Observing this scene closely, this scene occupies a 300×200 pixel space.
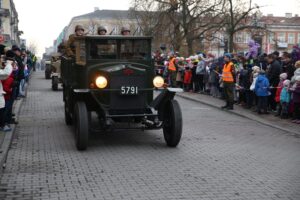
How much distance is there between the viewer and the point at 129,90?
9477mm

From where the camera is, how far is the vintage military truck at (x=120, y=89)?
9.36m

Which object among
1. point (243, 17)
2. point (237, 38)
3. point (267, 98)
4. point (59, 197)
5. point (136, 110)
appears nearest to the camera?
point (59, 197)

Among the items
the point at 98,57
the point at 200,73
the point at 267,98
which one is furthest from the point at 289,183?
the point at 200,73

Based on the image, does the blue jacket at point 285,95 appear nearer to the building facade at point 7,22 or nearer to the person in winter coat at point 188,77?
the person in winter coat at point 188,77

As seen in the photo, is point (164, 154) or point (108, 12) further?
point (108, 12)

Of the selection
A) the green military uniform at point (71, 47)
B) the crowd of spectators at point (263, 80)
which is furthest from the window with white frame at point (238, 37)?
the green military uniform at point (71, 47)

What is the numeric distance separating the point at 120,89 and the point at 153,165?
199 centimetres

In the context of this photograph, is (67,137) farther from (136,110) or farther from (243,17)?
(243,17)

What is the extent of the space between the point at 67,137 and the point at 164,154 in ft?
8.46

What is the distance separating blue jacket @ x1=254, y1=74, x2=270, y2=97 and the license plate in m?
5.85

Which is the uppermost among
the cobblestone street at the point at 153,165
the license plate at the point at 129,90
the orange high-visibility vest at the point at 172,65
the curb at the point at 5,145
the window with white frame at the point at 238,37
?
the window with white frame at the point at 238,37

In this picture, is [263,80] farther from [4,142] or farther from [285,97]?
[4,142]

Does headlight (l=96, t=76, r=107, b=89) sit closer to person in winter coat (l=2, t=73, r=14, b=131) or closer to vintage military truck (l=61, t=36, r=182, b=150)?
vintage military truck (l=61, t=36, r=182, b=150)

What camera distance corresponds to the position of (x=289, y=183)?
704cm
